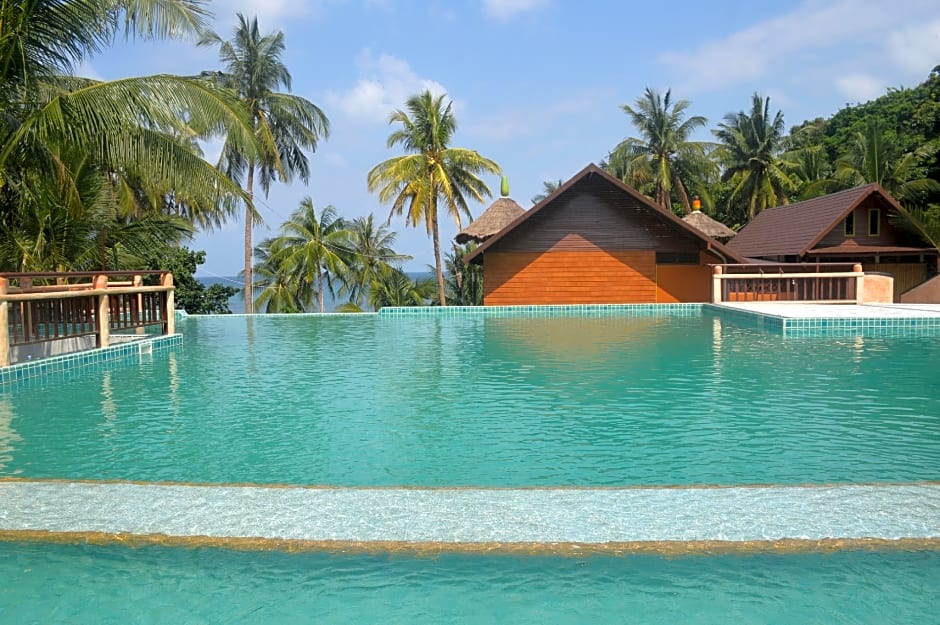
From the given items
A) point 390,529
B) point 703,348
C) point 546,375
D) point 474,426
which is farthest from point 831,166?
point 390,529

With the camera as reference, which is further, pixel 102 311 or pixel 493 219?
pixel 493 219

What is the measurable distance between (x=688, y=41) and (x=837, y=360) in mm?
11924

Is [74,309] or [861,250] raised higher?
[861,250]

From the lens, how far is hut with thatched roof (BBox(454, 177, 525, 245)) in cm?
2694

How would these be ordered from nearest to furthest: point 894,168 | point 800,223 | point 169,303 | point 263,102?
point 169,303
point 800,223
point 894,168
point 263,102

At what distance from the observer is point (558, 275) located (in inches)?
933

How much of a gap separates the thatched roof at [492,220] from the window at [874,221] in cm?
1144

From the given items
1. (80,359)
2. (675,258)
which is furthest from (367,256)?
(80,359)

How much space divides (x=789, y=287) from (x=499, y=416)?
16001mm

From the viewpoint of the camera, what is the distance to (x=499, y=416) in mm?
7000

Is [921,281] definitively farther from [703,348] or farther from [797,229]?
[703,348]

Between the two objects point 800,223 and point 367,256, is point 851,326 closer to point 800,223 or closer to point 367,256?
point 800,223

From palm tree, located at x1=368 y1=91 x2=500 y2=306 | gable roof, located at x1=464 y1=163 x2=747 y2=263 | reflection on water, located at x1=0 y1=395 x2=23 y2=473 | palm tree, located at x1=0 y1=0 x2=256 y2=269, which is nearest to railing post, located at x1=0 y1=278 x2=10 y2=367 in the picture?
reflection on water, located at x1=0 y1=395 x2=23 y2=473

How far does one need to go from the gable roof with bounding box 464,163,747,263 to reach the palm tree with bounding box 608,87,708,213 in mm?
14691
